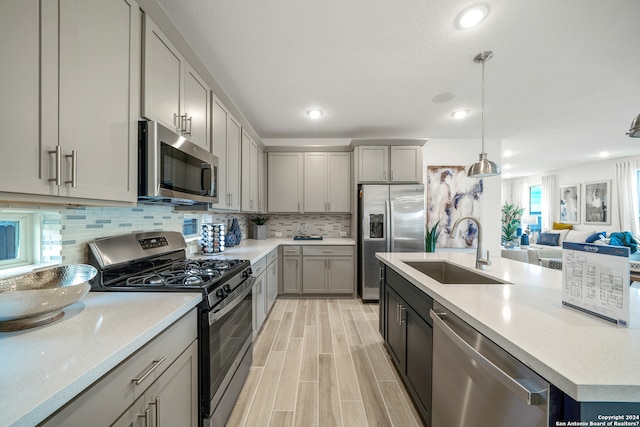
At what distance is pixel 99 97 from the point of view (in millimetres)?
1016

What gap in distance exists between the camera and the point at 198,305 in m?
1.19

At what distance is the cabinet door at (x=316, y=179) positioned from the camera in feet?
13.0

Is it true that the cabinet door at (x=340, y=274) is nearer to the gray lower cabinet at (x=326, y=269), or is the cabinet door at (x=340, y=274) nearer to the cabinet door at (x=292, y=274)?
the gray lower cabinet at (x=326, y=269)

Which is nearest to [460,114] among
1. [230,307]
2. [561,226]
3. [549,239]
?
[230,307]

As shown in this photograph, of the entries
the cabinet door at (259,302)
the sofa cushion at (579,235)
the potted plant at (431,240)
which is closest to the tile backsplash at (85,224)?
the cabinet door at (259,302)

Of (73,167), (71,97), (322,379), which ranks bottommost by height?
(322,379)

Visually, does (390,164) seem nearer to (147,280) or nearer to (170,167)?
(170,167)

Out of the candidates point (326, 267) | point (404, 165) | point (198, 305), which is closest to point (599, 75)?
point (404, 165)

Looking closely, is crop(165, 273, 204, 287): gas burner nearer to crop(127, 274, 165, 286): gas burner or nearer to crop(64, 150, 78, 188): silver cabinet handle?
crop(127, 274, 165, 286): gas burner

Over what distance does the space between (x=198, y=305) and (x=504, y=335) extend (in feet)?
4.10

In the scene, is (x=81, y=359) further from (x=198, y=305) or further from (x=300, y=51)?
(x=300, y=51)

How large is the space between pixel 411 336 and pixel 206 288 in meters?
1.29

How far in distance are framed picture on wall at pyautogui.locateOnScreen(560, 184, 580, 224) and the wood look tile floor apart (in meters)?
7.53

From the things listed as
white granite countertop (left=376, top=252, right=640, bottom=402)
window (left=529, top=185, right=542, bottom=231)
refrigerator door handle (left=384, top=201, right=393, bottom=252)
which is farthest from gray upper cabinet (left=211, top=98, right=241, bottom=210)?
window (left=529, top=185, right=542, bottom=231)
